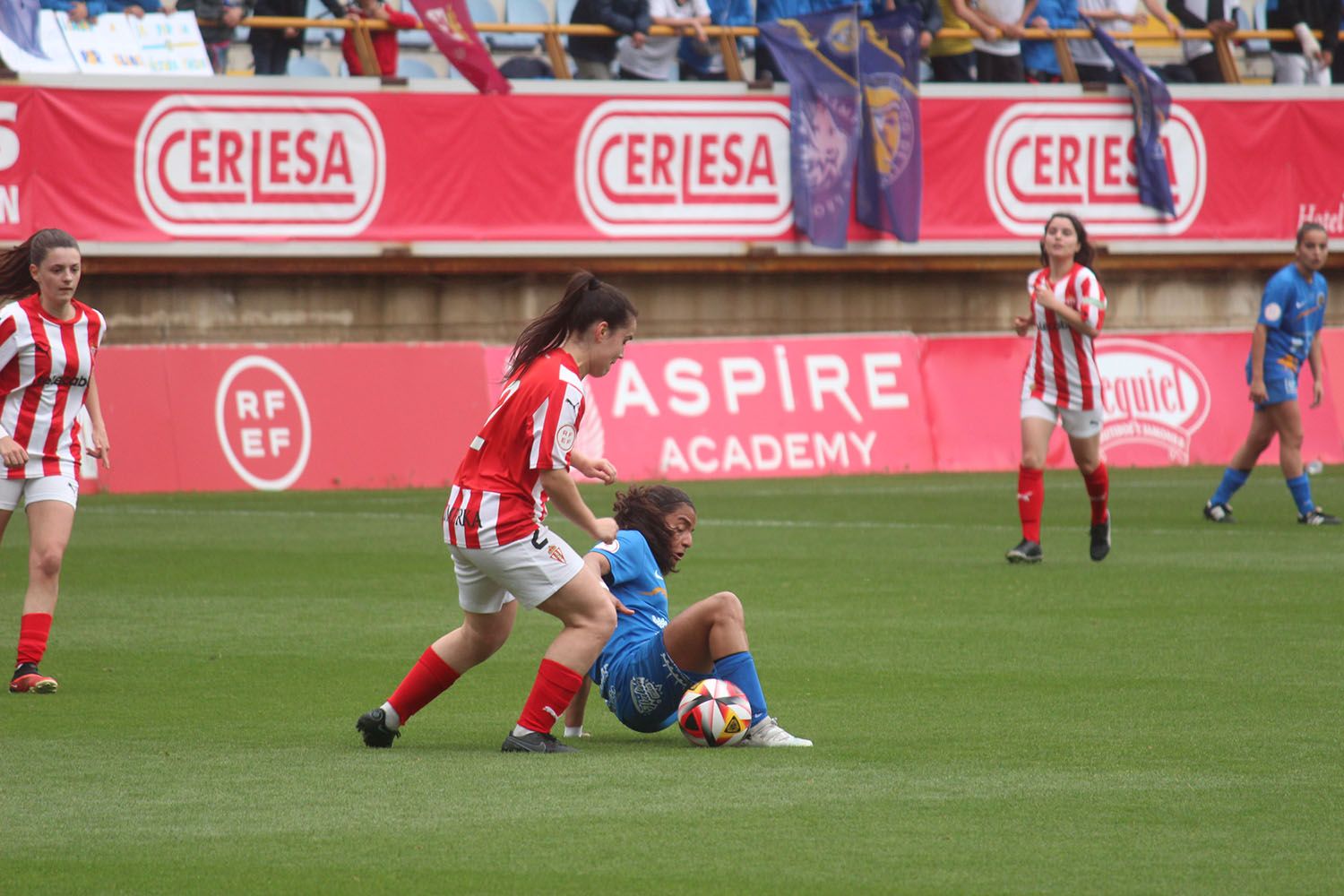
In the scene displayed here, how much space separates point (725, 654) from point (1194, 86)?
20171mm

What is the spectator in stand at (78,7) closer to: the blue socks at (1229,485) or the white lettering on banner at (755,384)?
the white lettering on banner at (755,384)

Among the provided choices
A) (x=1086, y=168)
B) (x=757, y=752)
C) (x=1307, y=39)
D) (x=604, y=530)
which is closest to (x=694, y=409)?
(x=1086, y=168)

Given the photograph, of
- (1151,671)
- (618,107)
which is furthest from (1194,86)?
(1151,671)

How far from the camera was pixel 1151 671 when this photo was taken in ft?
29.4

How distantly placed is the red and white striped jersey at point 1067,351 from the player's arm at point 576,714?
22.4ft

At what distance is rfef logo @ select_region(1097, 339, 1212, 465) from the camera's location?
891 inches

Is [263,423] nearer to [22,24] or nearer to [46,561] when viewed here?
[22,24]

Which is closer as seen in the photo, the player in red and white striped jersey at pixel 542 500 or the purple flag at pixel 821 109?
the player in red and white striped jersey at pixel 542 500

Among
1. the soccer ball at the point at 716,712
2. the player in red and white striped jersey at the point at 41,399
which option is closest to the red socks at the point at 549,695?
the soccer ball at the point at 716,712

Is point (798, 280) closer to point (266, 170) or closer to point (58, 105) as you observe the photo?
point (266, 170)

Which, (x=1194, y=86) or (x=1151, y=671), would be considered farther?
(x=1194, y=86)

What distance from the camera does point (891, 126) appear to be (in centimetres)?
2406

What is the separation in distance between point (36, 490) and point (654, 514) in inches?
123

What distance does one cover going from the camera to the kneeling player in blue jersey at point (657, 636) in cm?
714
